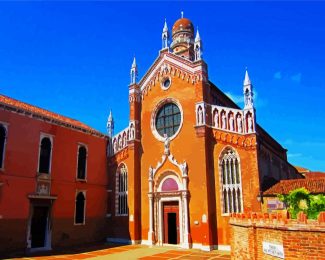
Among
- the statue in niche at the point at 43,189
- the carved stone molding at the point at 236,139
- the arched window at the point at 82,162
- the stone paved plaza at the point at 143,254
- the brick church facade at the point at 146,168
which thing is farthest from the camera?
the arched window at the point at 82,162

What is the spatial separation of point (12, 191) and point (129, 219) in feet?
27.5

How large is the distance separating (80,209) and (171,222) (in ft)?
21.7

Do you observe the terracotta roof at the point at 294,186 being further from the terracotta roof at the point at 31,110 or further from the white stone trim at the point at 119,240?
the terracotta roof at the point at 31,110

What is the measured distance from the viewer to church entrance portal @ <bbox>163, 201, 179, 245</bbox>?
69.3 ft

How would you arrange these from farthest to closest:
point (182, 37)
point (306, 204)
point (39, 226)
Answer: point (182, 37) → point (39, 226) → point (306, 204)

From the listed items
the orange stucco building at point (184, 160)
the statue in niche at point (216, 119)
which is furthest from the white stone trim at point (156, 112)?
the statue in niche at point (216, 119)

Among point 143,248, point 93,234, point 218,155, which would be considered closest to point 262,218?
point 218,155

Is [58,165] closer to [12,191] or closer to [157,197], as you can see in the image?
[12,191]

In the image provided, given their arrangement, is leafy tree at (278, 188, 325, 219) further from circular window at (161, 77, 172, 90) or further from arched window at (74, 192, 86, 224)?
arched window at (74, 192, 86, 224)

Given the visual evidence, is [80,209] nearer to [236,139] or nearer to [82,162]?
[82,162]

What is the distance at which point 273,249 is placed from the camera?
28.2 feet

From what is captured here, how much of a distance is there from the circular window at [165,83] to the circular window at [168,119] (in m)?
1.33

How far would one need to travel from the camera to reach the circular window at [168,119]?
2267 centimetres

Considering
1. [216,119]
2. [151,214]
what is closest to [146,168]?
[151,214]
